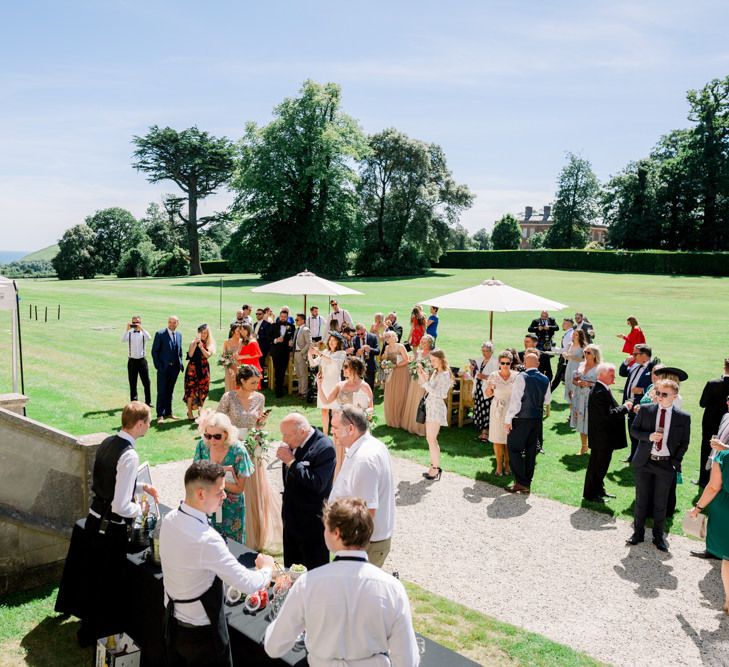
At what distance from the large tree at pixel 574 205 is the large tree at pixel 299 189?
39.8 m

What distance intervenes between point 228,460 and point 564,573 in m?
3.97

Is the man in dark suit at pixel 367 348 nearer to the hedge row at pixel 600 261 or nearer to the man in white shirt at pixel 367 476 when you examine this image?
the man in white shirt at pixel 367 476

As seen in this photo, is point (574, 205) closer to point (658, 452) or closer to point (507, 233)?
point (507, 233)

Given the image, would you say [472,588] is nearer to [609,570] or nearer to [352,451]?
[609,570]

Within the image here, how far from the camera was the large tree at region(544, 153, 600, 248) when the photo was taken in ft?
288

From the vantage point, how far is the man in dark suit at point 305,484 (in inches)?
212

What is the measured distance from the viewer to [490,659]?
5328 mm

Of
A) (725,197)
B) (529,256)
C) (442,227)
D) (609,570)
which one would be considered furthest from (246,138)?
(609,570)

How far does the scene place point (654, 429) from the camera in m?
7.43

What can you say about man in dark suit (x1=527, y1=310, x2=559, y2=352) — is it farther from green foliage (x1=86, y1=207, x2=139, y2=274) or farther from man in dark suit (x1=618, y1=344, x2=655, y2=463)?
green foliage (x1=86, y1=207, x2=139, y2=274)

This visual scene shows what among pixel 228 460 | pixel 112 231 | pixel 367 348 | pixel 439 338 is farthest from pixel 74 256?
pixel 228 460

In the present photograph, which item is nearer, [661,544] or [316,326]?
[661,544]

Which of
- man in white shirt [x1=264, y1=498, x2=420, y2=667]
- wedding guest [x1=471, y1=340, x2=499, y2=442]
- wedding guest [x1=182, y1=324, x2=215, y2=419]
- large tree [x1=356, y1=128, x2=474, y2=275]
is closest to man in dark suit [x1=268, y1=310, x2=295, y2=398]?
wedding guest [x1=182, y1=324, x2=215, y2=419]

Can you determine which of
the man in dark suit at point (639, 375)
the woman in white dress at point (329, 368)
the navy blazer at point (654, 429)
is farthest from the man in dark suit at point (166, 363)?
the navy blazer at point (654, 429)
